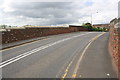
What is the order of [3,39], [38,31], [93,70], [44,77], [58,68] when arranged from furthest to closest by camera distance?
[38,31]
[3,39]
[58,68]
[93,70]
[44,77]

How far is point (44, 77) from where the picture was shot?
685cm

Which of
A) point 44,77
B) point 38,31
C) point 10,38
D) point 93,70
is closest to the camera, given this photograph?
point 44,77

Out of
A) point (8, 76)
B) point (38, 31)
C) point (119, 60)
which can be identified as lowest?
point (8, 76)

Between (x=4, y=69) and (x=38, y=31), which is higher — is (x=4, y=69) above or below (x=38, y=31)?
below

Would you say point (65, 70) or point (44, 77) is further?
point (65, 70)

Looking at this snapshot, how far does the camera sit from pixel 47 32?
29.5 metres

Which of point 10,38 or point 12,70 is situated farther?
point 10,38

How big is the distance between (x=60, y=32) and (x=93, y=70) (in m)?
27.1

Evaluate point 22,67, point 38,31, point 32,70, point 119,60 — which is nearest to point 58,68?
point 32,70

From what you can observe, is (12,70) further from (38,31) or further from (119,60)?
(38,31)

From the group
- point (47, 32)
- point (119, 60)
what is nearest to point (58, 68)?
point (119, 60)

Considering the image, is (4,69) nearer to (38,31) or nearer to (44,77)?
(44,77)

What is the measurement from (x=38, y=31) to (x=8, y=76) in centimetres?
1963

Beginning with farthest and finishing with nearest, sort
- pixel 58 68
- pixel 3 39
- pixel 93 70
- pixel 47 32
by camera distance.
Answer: pixel 47 32
pixel 3 39
pixel 58 68
pixel 93 70
